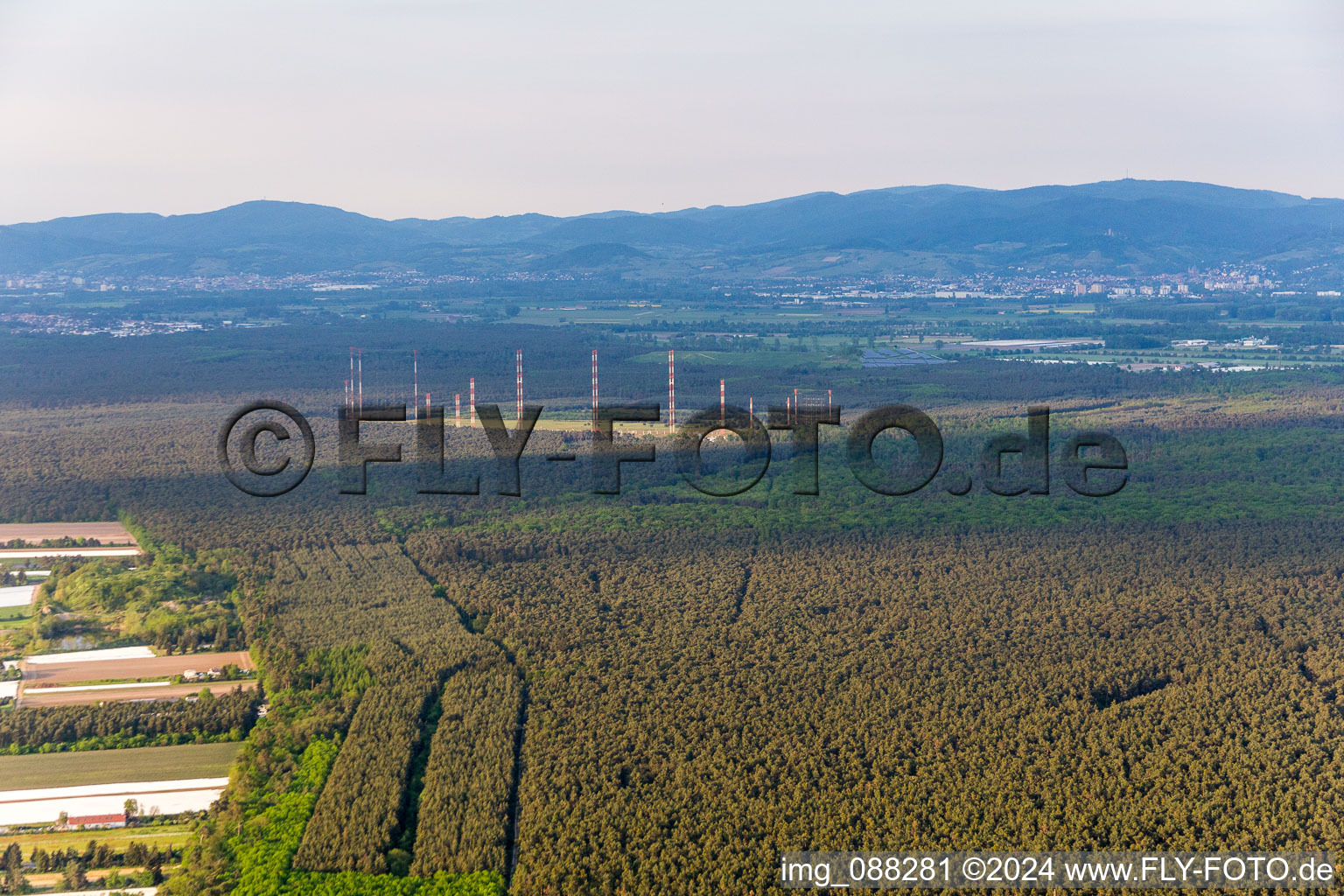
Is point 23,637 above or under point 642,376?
under

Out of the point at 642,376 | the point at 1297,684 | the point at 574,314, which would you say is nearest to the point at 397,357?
the point at 642,376

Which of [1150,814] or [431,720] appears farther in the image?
[431,720]

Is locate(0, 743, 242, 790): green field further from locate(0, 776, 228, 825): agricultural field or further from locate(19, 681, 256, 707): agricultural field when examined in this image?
locate(19, 681, 256, 707): agricultural field

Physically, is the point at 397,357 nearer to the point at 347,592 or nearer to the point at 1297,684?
the point at 347,592

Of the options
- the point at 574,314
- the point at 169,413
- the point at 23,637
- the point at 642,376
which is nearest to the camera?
the point at 23,637

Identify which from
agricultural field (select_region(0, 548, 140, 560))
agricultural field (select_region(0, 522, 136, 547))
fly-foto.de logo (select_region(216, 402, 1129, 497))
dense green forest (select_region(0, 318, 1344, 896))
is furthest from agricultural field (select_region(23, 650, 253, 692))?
fly-foto.de logo (select_region(216, 402, 1129, 497))

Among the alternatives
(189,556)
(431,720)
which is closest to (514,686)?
(431,720)

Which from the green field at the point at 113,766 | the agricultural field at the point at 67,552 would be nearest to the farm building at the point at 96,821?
the green field at the point at 113,766

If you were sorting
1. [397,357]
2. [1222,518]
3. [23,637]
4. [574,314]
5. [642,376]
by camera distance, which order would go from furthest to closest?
[574,314], [397,357], [642,376], [1222,518], [23,637]
